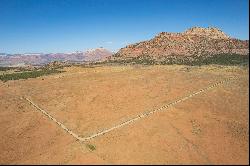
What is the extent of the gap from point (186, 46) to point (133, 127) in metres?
74.3

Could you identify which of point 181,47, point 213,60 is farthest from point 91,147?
point 181,47

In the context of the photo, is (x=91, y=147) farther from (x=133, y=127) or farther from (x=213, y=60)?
(x=213, y=60)

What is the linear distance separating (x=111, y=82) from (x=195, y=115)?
15531 millimetres

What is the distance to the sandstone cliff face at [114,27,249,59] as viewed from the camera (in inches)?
2934

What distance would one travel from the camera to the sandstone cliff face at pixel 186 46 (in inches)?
2934

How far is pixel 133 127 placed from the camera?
15961 mm

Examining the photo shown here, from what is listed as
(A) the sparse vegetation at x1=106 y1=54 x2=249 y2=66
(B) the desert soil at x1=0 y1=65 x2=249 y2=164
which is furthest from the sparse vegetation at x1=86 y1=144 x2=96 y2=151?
(A) the sparse vegetation at x1=106 y1=54 x2=249 y2=66

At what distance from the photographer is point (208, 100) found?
20969 millimetres

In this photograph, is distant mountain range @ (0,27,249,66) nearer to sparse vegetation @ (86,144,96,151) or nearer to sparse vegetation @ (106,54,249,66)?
sparse vegetation @ (106,54,249,66)

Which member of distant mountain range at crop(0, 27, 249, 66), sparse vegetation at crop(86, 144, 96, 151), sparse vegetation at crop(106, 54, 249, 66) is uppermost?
distant mountain range at crop(0, 27, 249, 66)

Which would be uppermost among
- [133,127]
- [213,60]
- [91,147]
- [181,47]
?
[181,47]

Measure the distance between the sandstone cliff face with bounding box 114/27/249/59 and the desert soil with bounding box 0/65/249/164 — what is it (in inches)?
1954

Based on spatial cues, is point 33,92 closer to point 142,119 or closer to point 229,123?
point 142,119

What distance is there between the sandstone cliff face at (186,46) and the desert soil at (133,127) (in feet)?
163
